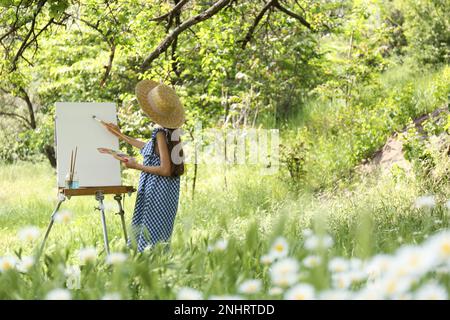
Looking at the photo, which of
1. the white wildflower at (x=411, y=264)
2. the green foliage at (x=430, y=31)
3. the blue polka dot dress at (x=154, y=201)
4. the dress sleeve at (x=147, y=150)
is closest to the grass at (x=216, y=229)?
the white wildflower at (x=411, y=264)

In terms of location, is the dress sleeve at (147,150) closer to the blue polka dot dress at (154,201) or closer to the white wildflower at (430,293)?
the blue polka dot dress at (154,201)

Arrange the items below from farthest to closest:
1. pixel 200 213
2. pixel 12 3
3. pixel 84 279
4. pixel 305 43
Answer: pixel 305 43
pixel 200 213
pixel 12 3
pixel 84 279

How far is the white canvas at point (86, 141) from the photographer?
16.0 ft

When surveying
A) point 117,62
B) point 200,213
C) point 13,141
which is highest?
point 117,62

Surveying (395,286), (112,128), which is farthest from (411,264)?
(112,128)

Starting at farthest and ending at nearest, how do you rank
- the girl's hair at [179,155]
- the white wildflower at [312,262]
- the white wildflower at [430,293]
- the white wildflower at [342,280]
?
the girl's hair at [179,155], the white wildflower at [342,280], the white wildflower at [312,262], the white wildflower at [430,293]

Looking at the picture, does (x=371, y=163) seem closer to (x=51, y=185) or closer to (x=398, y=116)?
(x=398, y=116)

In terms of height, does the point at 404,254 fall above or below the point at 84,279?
above

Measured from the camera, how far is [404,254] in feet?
6.32

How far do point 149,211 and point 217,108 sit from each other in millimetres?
6481

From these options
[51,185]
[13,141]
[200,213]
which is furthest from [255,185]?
[13,141]

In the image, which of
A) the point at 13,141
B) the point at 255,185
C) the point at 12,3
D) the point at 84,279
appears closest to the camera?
the point at 84,279

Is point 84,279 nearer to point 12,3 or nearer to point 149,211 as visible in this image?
point 149,211

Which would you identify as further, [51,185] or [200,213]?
[51,185]
